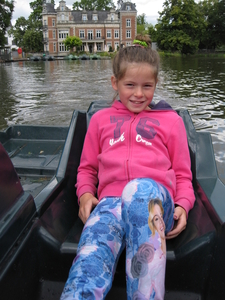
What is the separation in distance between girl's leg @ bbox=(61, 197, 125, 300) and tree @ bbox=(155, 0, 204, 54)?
143ft

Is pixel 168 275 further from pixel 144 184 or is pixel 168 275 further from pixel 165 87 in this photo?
pixel 165 87

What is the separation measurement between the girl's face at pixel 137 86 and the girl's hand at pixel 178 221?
0.64 meters

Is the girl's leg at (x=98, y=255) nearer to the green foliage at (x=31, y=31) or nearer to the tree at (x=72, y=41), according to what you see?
the tree at (x=72, y=41)

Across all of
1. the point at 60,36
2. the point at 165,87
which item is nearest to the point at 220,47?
the point at 60,36

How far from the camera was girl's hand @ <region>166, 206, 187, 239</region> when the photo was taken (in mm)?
1463

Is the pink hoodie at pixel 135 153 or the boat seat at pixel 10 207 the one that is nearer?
the boat seat at pixel 10 207

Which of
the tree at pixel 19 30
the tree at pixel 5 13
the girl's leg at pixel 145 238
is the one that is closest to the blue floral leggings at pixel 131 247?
the girl's leg at pixel 145 238

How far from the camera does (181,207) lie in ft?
5.13

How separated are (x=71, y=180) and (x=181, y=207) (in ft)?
2.39

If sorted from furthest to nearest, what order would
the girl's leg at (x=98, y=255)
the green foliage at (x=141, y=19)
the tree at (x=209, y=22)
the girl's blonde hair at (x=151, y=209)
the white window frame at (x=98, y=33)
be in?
1. the green foliage at (x=141, y=19)
2. the white window frame at (x=98, y=33)
3. the tree at (x=209, y=22)
4. the girl's blonde hair at (x=151, y=209)
5. the girl's leg at (x=98, y=255)

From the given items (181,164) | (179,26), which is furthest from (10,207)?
(179,26)

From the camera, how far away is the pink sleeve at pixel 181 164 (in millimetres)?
1618

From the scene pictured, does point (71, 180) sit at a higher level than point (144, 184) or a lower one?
lower

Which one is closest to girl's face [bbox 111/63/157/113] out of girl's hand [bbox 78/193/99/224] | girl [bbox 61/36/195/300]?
girl [bbox 61/36/195/300]
